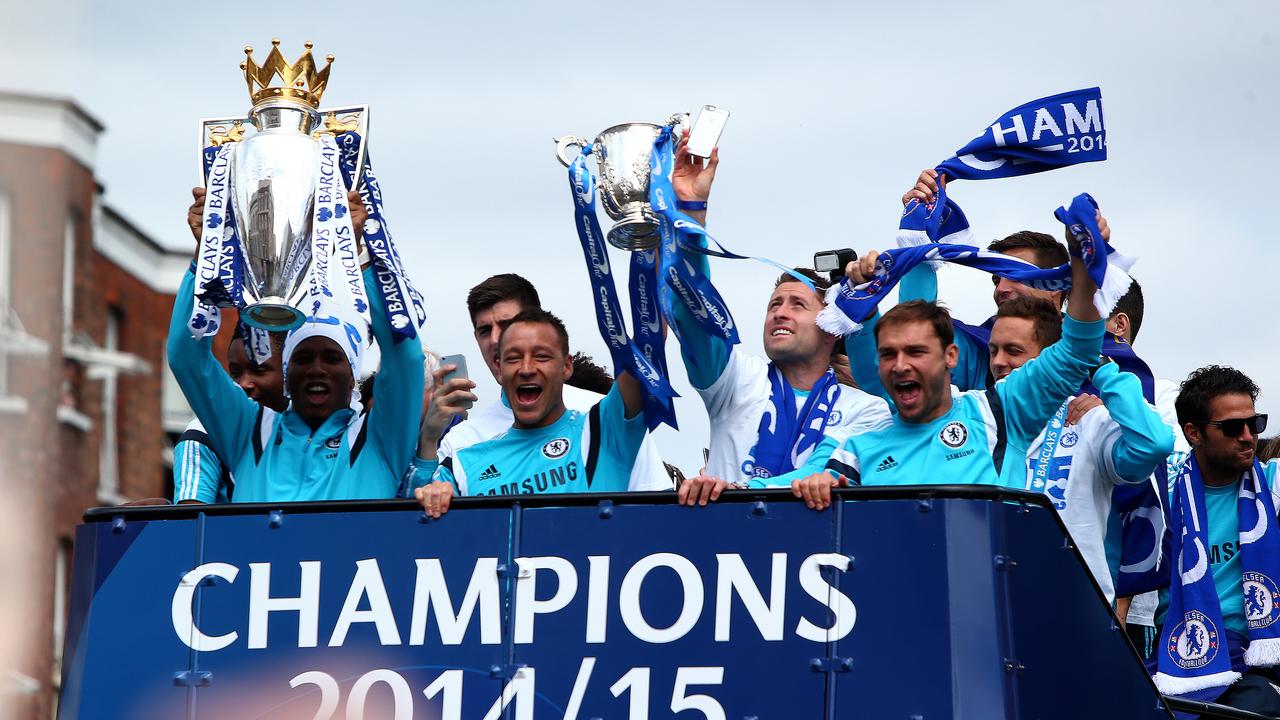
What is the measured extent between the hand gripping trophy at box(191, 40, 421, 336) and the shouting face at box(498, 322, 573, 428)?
0.47 meters

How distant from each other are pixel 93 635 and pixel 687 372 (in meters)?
2.27

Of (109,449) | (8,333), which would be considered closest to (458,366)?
(8,333)

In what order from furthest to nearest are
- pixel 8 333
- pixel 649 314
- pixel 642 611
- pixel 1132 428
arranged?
pixel 8 333
pixel 1132 428
pixel 649 314
pixel 642 611

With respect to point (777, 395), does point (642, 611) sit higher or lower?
lower

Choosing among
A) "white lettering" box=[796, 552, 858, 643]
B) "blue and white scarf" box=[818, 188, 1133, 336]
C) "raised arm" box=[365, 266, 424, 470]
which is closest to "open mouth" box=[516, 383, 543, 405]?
"raised arm" box=[365, 266, 424, 470]

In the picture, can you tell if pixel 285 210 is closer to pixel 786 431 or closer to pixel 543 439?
pixel 543 439

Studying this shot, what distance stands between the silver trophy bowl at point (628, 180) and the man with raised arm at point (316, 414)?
90 cm

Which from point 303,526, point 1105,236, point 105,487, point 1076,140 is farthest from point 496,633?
point 105,487

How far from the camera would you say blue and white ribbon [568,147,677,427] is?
6527 millimetres

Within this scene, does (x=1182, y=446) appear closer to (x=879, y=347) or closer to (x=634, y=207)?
(x=879, y=347)

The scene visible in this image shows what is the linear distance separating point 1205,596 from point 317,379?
132 inches

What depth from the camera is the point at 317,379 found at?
279 inches

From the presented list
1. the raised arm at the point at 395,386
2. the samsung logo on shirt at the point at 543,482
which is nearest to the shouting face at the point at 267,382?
the raised arm at the point at 395,386

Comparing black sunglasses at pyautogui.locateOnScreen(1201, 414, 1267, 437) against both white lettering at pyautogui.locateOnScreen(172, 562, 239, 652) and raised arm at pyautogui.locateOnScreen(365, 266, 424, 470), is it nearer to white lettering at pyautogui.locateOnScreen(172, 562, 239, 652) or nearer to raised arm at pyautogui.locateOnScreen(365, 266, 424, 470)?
raised arm at pyautogui.locateOnScreen(365, 266, 424, 470)
